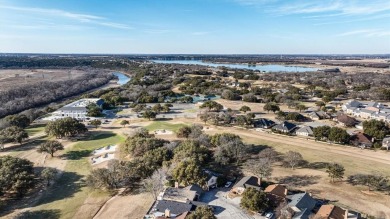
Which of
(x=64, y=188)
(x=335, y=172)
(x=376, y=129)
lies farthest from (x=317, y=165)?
(x=64, y=188)

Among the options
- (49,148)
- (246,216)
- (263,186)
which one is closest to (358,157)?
(263,186)

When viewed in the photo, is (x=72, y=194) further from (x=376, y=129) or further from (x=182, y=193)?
(x=376, y=129)

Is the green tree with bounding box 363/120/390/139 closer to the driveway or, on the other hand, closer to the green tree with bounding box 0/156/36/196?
the driveway

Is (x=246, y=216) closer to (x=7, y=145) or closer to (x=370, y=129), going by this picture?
(x=370, y=129)

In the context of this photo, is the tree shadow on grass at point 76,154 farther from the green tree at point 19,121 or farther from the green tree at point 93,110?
the green tree at point 93,110

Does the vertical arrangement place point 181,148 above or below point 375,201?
above

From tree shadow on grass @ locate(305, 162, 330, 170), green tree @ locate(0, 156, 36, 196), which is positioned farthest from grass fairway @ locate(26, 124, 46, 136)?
tree shadow on grass @ locate(305, 162, 330, 170)
